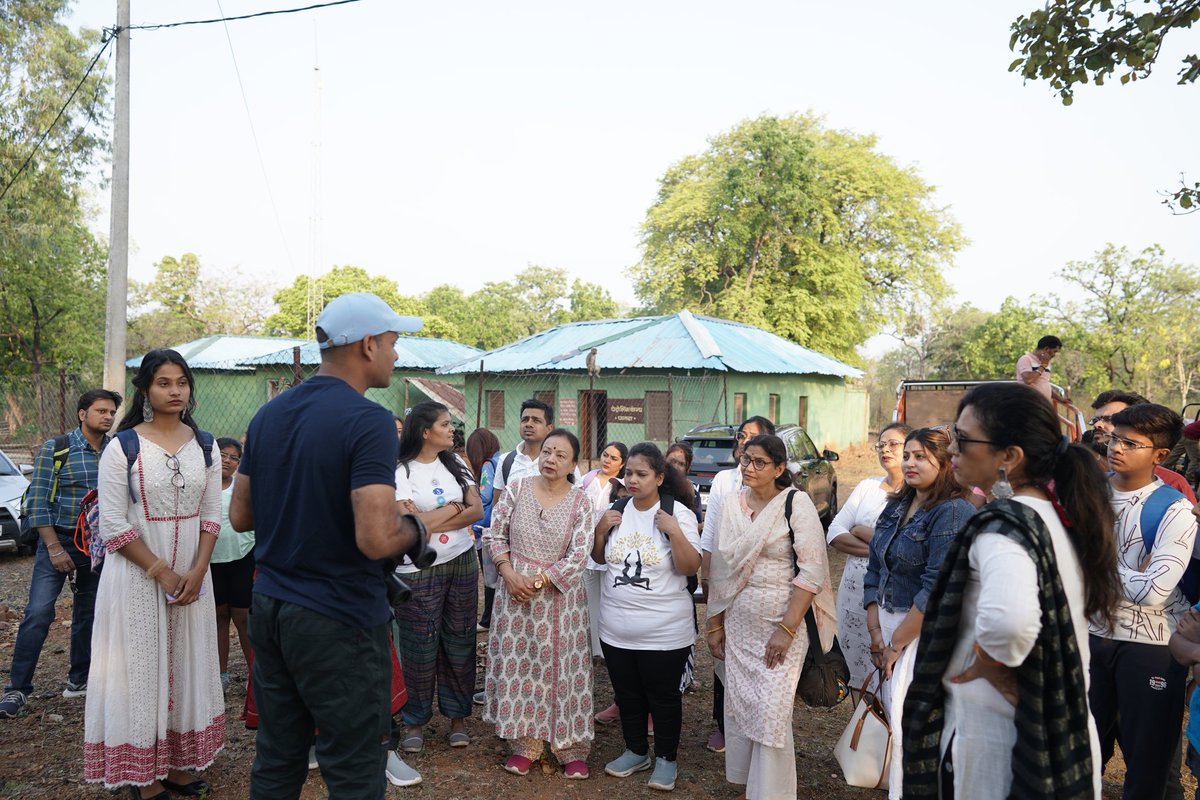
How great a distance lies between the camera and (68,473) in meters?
4.84

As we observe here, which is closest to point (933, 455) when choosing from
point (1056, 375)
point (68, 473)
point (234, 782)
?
point (234, 782)

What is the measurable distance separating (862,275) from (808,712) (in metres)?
27.9

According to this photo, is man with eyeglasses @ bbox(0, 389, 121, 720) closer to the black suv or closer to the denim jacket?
the denim jacket

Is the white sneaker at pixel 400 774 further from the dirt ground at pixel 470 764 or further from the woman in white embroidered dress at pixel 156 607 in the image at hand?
the woman in white embroidered dress at pixel 156 607

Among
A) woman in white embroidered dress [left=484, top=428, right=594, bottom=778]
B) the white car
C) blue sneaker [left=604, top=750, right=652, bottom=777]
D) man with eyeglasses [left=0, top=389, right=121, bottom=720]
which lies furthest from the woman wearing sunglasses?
the white car

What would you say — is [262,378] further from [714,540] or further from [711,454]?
[714,540]

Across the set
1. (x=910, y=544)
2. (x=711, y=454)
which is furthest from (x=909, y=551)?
(x=711, y=454)

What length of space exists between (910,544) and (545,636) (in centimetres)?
192

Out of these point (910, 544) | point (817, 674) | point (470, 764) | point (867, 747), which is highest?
point (910, 544)

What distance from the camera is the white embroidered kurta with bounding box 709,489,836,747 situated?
3.73 m

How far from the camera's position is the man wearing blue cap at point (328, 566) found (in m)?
2.33

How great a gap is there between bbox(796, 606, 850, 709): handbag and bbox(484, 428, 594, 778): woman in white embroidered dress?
1176 millimetres

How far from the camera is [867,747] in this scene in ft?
11.5

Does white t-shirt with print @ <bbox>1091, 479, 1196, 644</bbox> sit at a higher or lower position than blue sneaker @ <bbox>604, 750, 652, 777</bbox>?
higher
